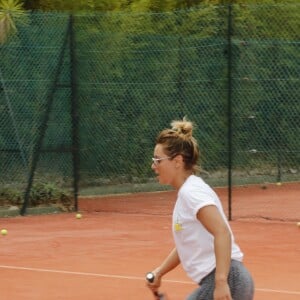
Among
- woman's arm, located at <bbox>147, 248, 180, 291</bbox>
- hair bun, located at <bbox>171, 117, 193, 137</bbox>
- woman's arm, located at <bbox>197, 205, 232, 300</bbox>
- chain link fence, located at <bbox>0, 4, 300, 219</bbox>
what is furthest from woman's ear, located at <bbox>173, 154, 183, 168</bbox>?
chain link fence, located at <bbox>0, 4, 300, 219</bbox>

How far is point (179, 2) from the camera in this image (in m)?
17.1

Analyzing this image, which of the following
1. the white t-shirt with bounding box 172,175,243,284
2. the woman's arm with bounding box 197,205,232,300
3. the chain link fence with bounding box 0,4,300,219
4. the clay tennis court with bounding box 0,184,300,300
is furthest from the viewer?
the chain link fence with bounding box 0,4,300,219

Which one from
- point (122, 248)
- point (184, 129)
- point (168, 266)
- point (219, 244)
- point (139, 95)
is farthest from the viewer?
point (139, 95)

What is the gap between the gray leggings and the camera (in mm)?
4430

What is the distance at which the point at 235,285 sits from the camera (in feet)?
14.5

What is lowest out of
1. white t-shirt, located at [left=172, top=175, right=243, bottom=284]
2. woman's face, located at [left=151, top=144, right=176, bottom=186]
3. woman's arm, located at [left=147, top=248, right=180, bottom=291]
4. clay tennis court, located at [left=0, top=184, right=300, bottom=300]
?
clay tennis court, located at [left=0, top=184, right=300, bottom=300]

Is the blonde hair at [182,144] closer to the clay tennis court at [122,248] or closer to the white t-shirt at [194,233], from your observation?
the white t-shirt at [194,233]

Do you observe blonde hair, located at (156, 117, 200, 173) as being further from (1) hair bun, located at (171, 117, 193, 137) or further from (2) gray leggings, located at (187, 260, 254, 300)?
(2) gray leggings, located at (187, 260, 254, 300)

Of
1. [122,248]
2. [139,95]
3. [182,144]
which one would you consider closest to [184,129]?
[182,144]

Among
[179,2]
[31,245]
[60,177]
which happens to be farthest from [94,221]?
[179,2]

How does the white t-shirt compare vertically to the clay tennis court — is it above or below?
above

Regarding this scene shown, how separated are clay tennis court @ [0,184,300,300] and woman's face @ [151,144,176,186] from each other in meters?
3.08

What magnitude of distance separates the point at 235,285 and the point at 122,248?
577 cm

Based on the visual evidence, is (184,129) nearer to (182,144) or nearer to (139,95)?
(182,144)
